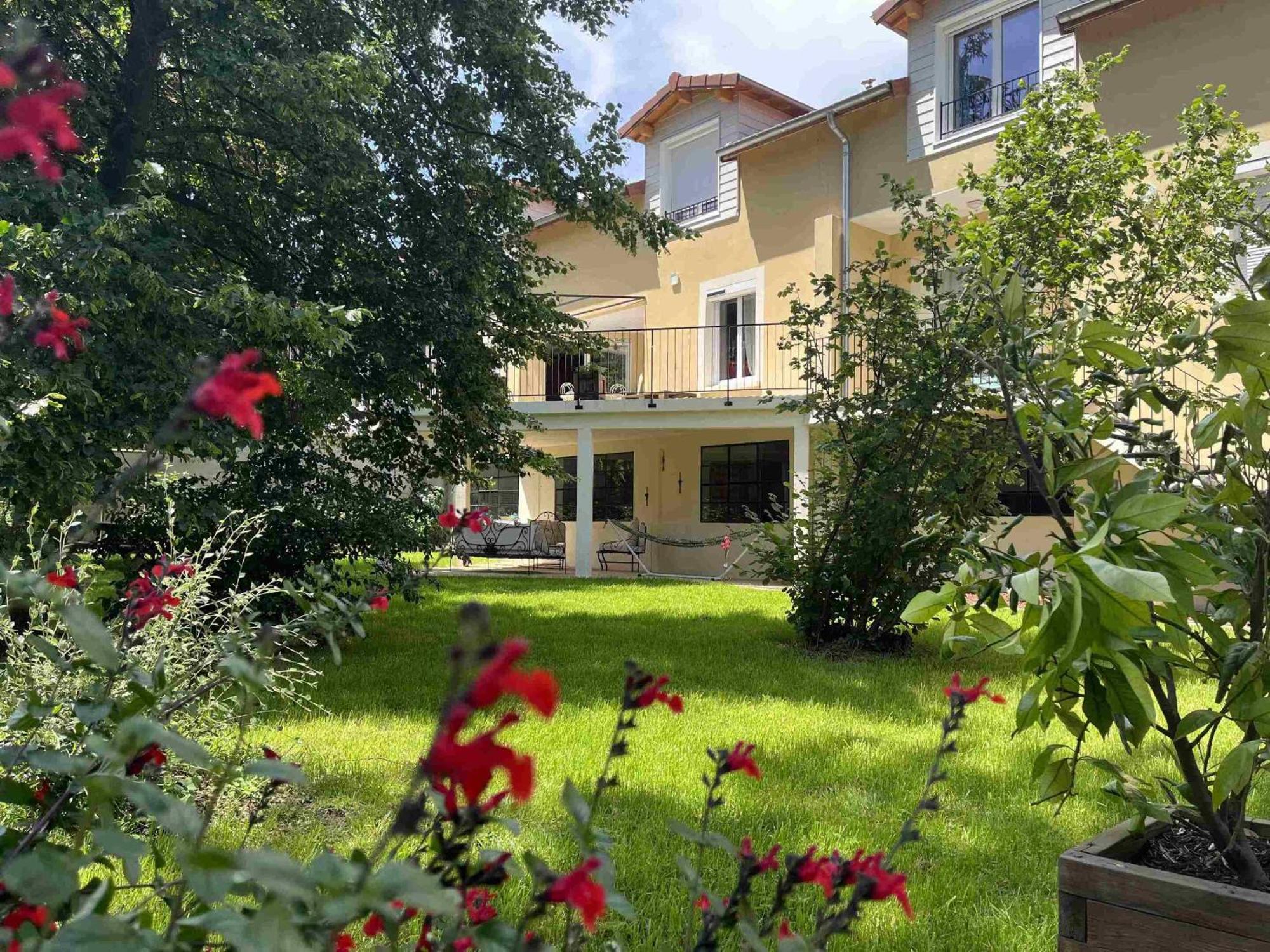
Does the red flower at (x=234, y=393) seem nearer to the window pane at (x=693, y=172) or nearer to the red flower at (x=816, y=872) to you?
the red flower at (x=816, y=872)

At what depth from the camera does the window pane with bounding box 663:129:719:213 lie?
48.9 ft

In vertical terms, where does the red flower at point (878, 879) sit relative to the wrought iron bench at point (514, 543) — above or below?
above

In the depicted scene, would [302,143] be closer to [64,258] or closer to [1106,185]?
[64,258]

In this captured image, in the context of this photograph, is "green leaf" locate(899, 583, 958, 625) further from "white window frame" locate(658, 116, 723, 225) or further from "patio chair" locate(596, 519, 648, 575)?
"white window frame" locate(658, 116, 723, 225)

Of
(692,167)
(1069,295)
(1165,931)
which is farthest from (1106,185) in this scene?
(692,167)

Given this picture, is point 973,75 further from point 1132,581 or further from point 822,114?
point 1132,581

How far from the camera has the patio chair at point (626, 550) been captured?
1507cm

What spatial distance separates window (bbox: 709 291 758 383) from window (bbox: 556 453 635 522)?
10.6ft

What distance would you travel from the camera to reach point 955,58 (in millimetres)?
11969

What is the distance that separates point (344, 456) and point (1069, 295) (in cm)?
614

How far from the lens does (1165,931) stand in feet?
5.66

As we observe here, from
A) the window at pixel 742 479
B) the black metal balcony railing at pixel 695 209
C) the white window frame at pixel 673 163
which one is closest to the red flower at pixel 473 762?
the window at pixel 742 479

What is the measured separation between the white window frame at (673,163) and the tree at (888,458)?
8.10 m

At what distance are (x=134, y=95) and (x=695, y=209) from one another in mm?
9937
